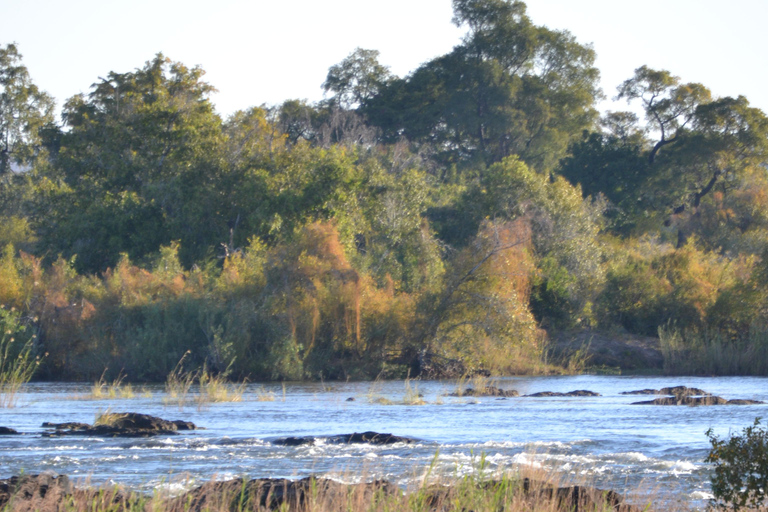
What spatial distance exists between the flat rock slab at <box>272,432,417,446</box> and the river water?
11.6 inches

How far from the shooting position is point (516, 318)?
1372 inches

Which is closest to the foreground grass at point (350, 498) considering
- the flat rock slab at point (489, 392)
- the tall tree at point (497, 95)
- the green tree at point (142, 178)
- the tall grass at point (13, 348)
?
the flat rock slab at point (489, 392)

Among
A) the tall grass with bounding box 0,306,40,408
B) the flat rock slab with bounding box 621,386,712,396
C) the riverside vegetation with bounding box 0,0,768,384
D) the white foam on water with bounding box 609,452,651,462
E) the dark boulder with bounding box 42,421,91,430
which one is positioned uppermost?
the riverside vegetation with bounding box 0,0,768,384

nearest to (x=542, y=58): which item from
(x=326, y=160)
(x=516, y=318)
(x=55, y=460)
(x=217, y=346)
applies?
(x=326, y=160)

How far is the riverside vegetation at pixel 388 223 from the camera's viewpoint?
3553cm

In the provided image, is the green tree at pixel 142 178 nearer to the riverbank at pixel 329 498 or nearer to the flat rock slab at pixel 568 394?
the flat rock slab at pixel 568 394

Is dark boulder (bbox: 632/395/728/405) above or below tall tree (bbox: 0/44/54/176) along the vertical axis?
below

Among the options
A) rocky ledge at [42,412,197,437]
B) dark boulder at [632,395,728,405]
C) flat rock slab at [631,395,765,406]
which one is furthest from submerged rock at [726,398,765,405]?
rocky ledge at [42,412,197,437]

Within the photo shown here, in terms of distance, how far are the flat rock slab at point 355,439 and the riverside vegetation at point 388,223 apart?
342 inches

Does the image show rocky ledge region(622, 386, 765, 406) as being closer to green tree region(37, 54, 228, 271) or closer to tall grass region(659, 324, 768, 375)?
tall grass region(659, 324, 768, 375)

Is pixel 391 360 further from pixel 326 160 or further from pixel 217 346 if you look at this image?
pixel 326 160

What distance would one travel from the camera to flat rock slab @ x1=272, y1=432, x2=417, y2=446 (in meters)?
17.5

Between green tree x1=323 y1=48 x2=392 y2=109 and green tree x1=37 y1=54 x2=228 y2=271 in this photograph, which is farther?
green tree x1=323 y1=48 x2=392 y2=109

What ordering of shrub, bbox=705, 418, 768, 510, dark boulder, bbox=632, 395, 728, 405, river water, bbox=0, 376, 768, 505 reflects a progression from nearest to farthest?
1. shrub, bbox=705, 418, 768, 510
2. river water, bbox=0, 376, 768, 505
3. dark boulder, bbox=632, 395, 728, 405
